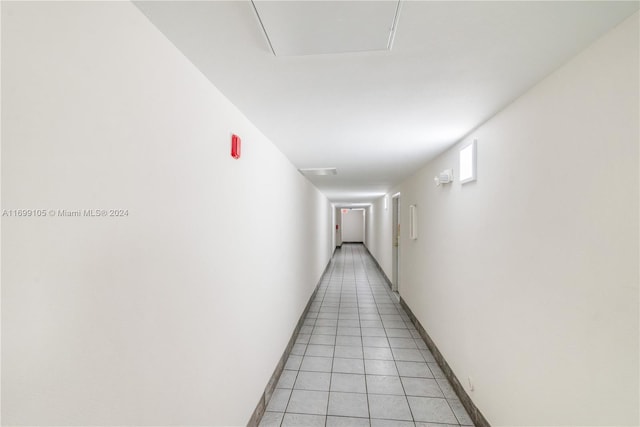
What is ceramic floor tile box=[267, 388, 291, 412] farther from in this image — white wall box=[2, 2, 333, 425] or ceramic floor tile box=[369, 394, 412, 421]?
white wall box=[2, 2, 333, 425]

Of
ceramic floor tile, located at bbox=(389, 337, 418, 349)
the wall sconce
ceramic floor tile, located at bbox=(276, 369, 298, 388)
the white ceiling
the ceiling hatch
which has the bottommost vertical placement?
ceramic floor tile, located at bbox=(276, 369, 298, 388)

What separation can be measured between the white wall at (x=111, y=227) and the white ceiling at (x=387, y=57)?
18 cm

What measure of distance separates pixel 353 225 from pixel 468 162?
1407 cm

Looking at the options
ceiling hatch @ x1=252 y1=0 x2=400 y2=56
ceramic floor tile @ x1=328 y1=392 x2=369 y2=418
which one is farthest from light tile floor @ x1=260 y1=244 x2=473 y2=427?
ceiling hatch @ x1=252 y1=0 x2=400 y2=56

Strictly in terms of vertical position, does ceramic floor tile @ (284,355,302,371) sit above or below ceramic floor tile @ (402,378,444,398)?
below

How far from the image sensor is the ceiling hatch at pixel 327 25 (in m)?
0.85

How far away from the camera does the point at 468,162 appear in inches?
87.0

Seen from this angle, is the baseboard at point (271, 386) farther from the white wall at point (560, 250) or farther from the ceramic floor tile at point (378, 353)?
the white wall at point (560, 250)

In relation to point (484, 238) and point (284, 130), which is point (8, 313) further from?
point (484, 238)

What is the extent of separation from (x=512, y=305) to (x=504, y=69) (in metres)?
1.34

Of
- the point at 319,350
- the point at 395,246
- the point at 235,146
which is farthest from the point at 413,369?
the point at 395,246

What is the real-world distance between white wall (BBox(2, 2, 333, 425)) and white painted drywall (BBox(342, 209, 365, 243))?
48.5ft

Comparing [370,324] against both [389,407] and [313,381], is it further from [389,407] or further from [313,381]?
[389,407]

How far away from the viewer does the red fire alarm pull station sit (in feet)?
5.39
